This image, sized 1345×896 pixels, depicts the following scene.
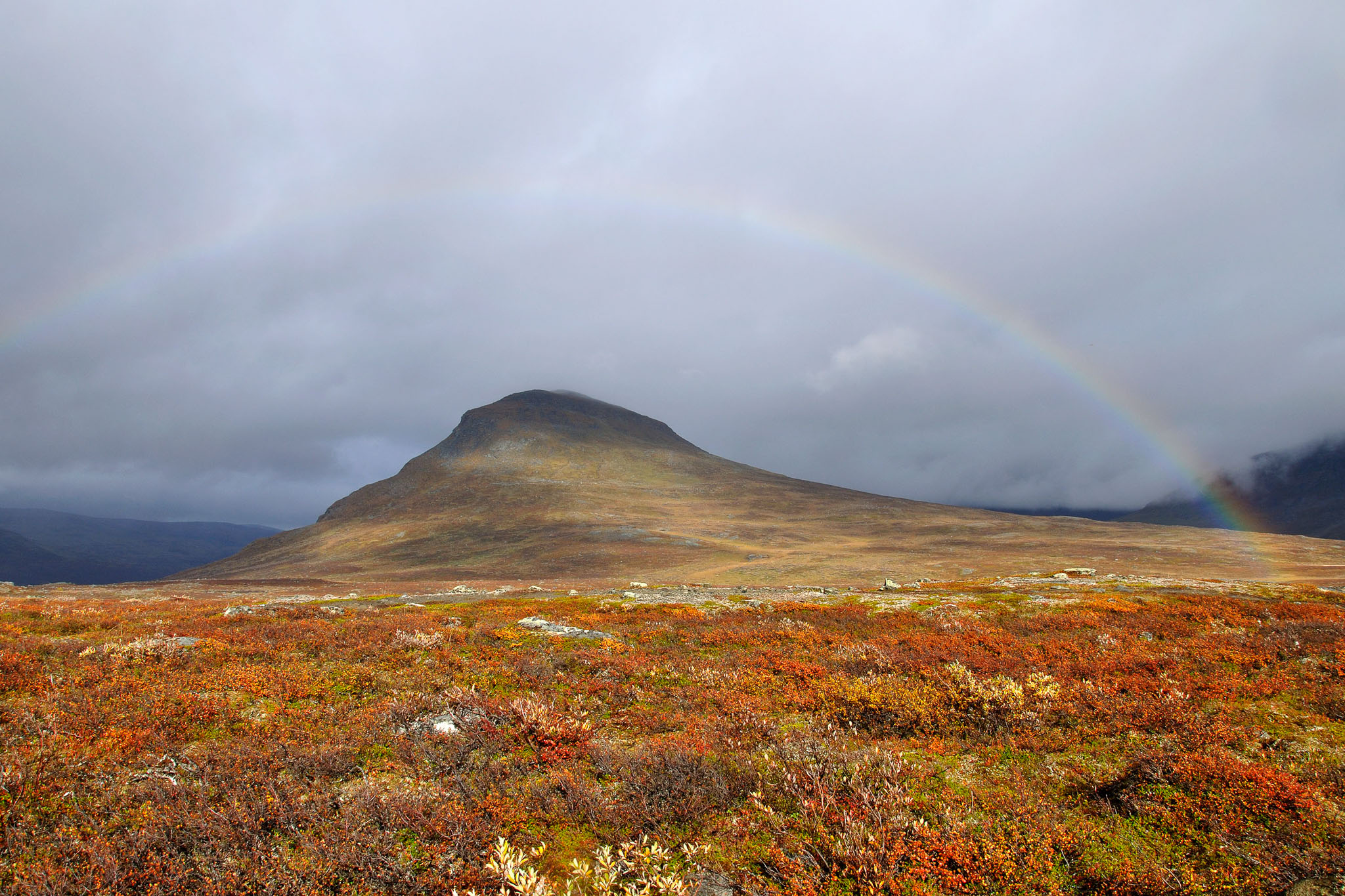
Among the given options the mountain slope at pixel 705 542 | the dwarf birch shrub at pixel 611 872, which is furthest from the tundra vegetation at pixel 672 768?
the mountain slope at pixel 705 542

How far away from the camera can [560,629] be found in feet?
63.2

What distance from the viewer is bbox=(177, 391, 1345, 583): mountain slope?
90938 mm

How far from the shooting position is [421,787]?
292 inches

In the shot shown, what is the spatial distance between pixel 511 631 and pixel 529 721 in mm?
9336

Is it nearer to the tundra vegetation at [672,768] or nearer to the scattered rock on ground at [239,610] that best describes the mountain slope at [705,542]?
the scattered rock on ground at [239,610]

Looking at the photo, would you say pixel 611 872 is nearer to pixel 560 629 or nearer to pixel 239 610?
pixel 560 629

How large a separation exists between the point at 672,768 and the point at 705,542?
4479 inches

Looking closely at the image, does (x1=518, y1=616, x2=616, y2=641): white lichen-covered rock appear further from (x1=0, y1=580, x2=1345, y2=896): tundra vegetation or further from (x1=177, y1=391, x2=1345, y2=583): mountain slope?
(x1=177, y1=391, x2=1345, y2=583): mountain slope

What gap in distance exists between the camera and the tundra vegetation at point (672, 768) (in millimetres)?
5543

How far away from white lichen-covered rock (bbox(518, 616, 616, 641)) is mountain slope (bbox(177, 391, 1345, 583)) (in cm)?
5934

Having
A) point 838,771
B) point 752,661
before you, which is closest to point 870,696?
point 838,771

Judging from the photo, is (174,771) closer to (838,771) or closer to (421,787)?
(421,787)

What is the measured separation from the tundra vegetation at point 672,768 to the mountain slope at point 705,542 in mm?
66324

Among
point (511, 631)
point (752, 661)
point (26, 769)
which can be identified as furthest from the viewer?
point (511, 631)
